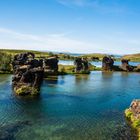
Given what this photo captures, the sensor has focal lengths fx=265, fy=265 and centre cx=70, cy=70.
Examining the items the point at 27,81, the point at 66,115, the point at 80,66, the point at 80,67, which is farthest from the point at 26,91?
the point at 80,66

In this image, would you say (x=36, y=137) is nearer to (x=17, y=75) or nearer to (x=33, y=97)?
(x=33, y=97)

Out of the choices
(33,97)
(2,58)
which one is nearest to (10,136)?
(33,97)

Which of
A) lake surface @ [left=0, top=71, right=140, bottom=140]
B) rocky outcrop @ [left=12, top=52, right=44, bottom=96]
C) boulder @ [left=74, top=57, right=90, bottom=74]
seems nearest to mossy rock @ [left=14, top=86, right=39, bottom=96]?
rocky outcrop @ [left=12, top=52, right=44, bottom=96]

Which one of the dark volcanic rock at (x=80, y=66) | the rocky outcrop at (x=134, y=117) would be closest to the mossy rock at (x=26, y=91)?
the rocky outcrop at (x=134, y=117)

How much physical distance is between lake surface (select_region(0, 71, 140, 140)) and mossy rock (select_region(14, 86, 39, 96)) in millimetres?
2275

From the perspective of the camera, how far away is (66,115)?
64188mm

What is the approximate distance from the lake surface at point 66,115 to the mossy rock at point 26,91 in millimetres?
2275

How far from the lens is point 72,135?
50250 millimetres

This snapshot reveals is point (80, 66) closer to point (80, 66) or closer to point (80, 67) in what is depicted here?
point (80, 66)

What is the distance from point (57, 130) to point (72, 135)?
4.00 metres

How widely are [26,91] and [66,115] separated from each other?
86.9 feet

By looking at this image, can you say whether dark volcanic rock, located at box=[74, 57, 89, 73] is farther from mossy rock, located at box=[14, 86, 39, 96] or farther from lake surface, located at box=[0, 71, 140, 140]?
mossy rock, located at box=[14, 86, 39, 96]

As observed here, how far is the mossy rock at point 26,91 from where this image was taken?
86119 mm

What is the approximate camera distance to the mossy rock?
283 feet
